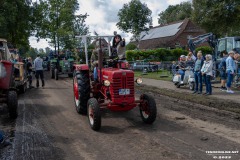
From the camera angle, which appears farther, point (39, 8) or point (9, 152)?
point (39, 8)

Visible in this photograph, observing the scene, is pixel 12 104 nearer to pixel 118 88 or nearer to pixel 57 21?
pixel 118 88

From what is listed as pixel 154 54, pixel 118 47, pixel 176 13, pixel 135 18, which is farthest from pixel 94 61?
pixel 176 13

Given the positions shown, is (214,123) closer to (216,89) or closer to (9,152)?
(9,152)

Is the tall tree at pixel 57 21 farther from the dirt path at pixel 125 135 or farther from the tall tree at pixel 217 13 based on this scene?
the dirt path at pixel 125 135

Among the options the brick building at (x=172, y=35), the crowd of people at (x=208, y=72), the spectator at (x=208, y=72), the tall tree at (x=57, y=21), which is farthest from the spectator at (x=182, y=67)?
the brick building at (x=172, y=35)

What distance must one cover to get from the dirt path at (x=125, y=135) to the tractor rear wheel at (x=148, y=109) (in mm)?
166

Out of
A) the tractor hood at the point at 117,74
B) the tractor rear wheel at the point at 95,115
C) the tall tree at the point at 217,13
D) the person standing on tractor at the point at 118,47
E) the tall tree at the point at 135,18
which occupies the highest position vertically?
the tall tree at the point at 135,18

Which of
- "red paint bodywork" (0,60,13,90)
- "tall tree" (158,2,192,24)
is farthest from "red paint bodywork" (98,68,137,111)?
"tall tree" (158,2,192,24)

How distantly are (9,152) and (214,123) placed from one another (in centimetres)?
451

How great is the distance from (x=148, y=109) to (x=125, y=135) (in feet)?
3.31

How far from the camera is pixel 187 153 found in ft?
16.6

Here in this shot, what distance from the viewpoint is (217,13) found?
2362 centimetres

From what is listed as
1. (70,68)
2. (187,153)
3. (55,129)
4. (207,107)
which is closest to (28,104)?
(55,129)

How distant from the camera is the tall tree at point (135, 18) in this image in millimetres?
62597
